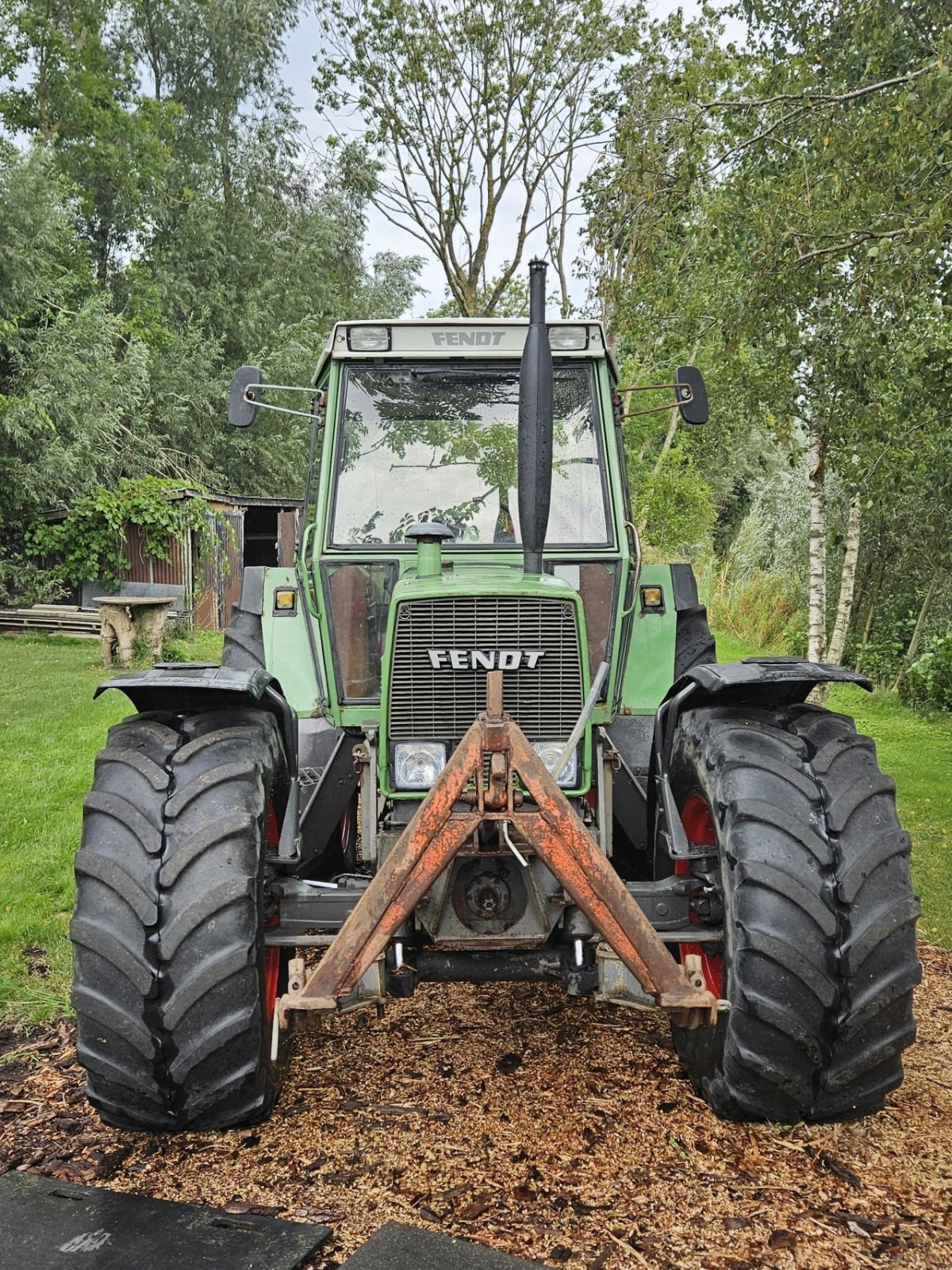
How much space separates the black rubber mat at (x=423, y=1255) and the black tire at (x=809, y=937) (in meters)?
0.81

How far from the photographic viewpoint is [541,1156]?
3279 millimetres

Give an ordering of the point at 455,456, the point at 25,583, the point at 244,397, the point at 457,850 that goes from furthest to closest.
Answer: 1. the point at 25,583
2. the point at 244,397
3. the point at 455,456
4. the point at 457,850

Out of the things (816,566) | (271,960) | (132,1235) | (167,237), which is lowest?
(132,1235)

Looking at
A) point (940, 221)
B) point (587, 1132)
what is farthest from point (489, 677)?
point (940, 221)

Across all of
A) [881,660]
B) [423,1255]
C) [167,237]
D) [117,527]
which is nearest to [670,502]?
[881,660]

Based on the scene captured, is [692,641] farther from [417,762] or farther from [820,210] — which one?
[820,210]

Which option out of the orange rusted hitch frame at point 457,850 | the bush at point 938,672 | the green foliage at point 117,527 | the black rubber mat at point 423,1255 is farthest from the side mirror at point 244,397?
the green foliage at point 117,527

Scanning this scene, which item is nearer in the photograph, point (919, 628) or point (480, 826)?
point (480, 826)

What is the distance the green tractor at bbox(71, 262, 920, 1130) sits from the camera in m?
2.99

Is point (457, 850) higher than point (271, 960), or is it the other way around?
point (457, 850)

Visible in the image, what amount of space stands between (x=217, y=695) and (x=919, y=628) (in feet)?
40.0

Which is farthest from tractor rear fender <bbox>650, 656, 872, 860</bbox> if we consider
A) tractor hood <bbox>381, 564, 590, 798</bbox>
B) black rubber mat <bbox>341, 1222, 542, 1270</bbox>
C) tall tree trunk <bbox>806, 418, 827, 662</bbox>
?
tall tree trunk <bbox>806, 418, 827, 662</bbox>

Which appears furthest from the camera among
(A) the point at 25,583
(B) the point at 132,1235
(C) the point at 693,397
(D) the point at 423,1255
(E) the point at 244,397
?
(A) the point at 25,583

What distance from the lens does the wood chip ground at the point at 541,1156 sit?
2.89 meters
